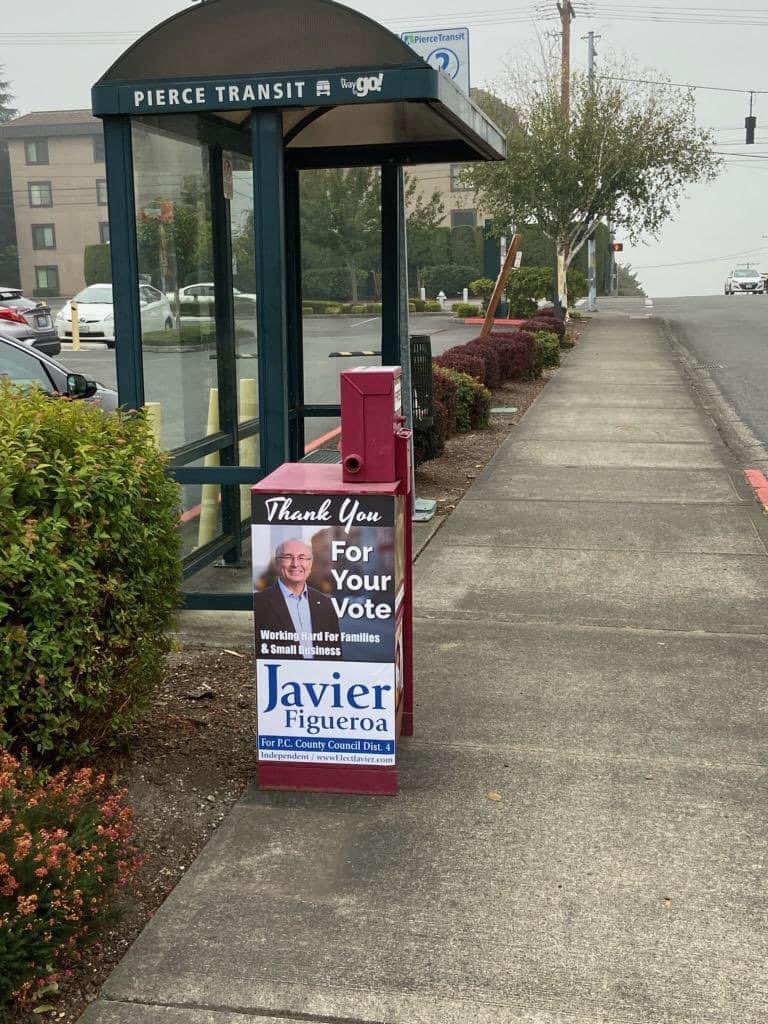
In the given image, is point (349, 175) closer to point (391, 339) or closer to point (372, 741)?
point (391, 339)

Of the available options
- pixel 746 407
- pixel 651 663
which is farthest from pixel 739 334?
pixel 651 663

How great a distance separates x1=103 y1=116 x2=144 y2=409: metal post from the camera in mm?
5668

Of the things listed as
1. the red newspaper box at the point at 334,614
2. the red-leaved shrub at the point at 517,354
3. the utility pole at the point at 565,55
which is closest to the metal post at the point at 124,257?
the red newspaper box at the point at 334,614

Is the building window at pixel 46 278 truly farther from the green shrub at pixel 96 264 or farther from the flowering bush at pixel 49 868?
the flowering bush at pixel 49 868

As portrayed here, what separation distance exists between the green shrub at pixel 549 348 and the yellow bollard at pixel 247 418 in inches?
Answer: 532

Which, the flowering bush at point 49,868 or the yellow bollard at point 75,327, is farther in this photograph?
the yellow bollard at point 75,327

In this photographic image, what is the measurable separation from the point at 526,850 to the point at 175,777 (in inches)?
54.7

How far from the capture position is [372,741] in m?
4.21

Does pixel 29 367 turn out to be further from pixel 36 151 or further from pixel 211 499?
pixel 36 151

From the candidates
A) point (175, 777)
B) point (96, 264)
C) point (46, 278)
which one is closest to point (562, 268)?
point (175, 777)

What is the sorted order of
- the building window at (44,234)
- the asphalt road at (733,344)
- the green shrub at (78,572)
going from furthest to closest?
the building window at (44,234) < the asphalt road at (733,344) < the green shrub at (78,572)

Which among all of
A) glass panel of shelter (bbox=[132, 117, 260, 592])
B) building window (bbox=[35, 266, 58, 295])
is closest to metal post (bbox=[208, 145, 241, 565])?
glass panel of shelter (bbox=[132, 117, 260, 592])

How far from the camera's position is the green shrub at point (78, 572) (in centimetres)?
373

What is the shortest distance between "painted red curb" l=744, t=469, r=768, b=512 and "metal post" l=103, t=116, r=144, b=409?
5376 millimetres
